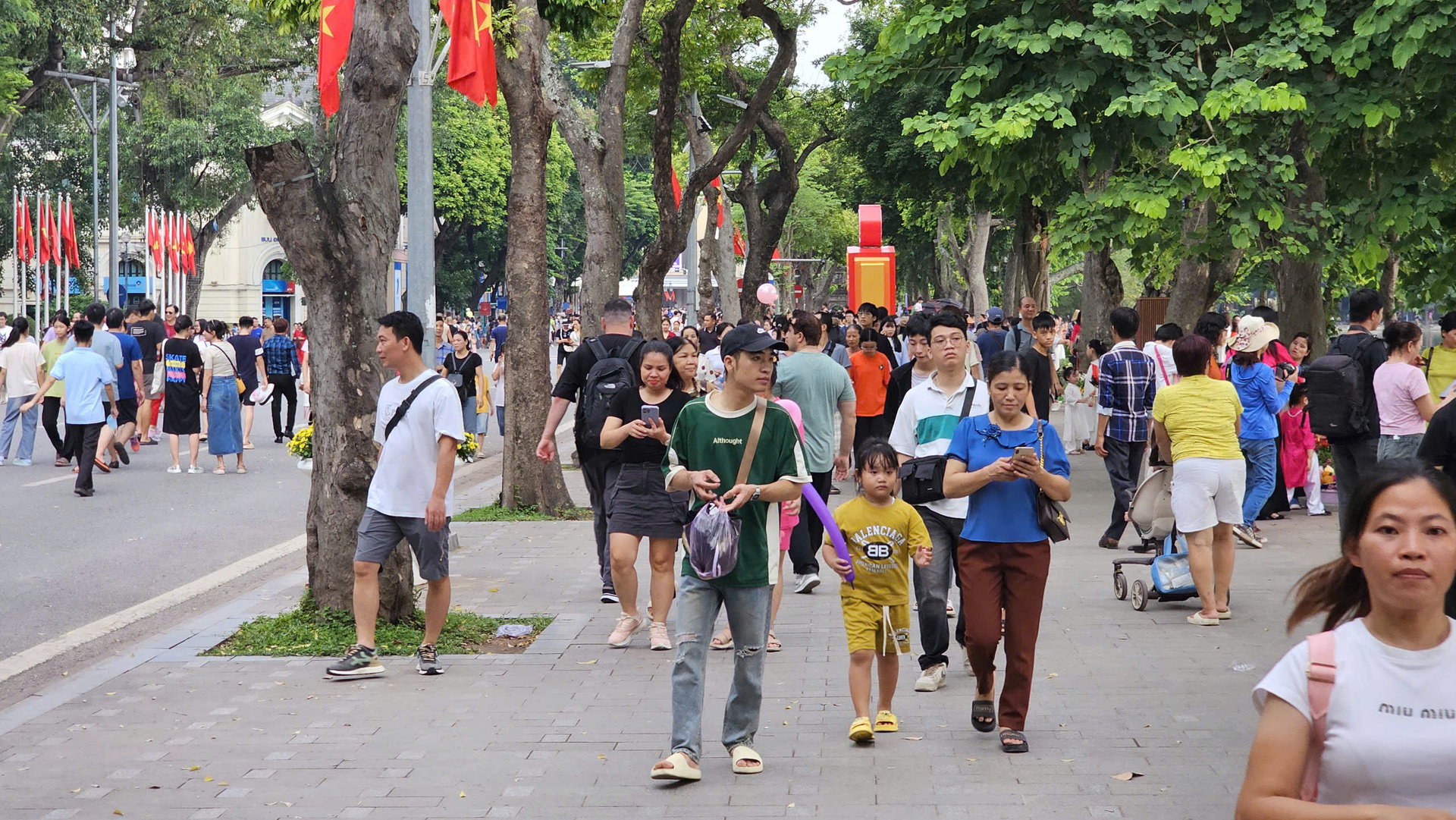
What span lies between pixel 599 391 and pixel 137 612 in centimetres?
328

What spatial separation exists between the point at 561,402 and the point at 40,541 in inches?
216

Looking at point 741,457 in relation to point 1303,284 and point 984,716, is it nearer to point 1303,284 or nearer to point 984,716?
point 984,716

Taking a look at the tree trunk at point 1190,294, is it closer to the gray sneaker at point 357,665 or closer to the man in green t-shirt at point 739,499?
the gray sneaker at point 357,665

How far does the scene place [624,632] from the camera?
7.68 metres

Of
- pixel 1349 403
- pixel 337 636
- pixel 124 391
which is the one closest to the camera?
pixel 337 636

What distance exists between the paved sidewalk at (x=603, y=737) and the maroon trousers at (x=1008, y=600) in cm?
31

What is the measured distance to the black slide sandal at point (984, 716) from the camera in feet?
19.0

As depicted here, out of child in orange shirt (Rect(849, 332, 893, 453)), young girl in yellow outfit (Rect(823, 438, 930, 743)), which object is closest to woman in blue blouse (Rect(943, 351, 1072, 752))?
young girl in yellow outfit (Rect(823, 438, 930, 743))

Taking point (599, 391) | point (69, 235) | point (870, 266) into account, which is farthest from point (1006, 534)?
point (69, 235)

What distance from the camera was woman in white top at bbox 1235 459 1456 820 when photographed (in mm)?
2367

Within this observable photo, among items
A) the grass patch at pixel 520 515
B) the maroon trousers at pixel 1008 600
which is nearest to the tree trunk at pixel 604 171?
the grass patch at pixel 520 515

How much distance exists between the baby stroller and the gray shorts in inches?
158

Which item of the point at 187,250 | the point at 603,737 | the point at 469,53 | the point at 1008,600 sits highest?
the point at 187,250

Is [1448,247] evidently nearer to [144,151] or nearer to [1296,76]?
[1296,76]
